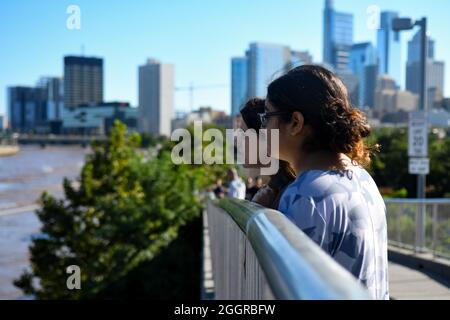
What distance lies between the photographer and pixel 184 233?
67.2 feet

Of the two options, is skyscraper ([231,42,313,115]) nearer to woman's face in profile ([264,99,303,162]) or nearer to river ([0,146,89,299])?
river ([0,146,89,299])

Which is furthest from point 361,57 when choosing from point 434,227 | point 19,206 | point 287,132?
point 287,132

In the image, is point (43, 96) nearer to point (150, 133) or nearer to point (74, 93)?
point (74, 93)

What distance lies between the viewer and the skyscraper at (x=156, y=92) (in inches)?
2310

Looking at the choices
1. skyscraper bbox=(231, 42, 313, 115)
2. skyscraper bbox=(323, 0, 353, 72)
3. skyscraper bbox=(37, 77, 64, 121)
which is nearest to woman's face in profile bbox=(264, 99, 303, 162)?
skyscraper bbox=(231, 42, 313, 115)

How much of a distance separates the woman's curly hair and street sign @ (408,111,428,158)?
1013 centimetres

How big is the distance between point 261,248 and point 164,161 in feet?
66.2

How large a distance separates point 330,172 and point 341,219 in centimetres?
19

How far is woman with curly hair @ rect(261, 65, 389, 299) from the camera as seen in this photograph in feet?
6.21

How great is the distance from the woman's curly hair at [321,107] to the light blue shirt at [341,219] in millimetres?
194

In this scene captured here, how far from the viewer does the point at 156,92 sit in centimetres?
5906

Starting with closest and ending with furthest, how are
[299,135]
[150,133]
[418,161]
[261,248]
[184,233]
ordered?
[261,248] < [299,135] < [418,161] < [184,233] < [150,133]

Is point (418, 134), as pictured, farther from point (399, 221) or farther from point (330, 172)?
point (330, 172)

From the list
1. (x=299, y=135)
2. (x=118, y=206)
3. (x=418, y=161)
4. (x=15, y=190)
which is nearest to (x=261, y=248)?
(x=299, y=135)
